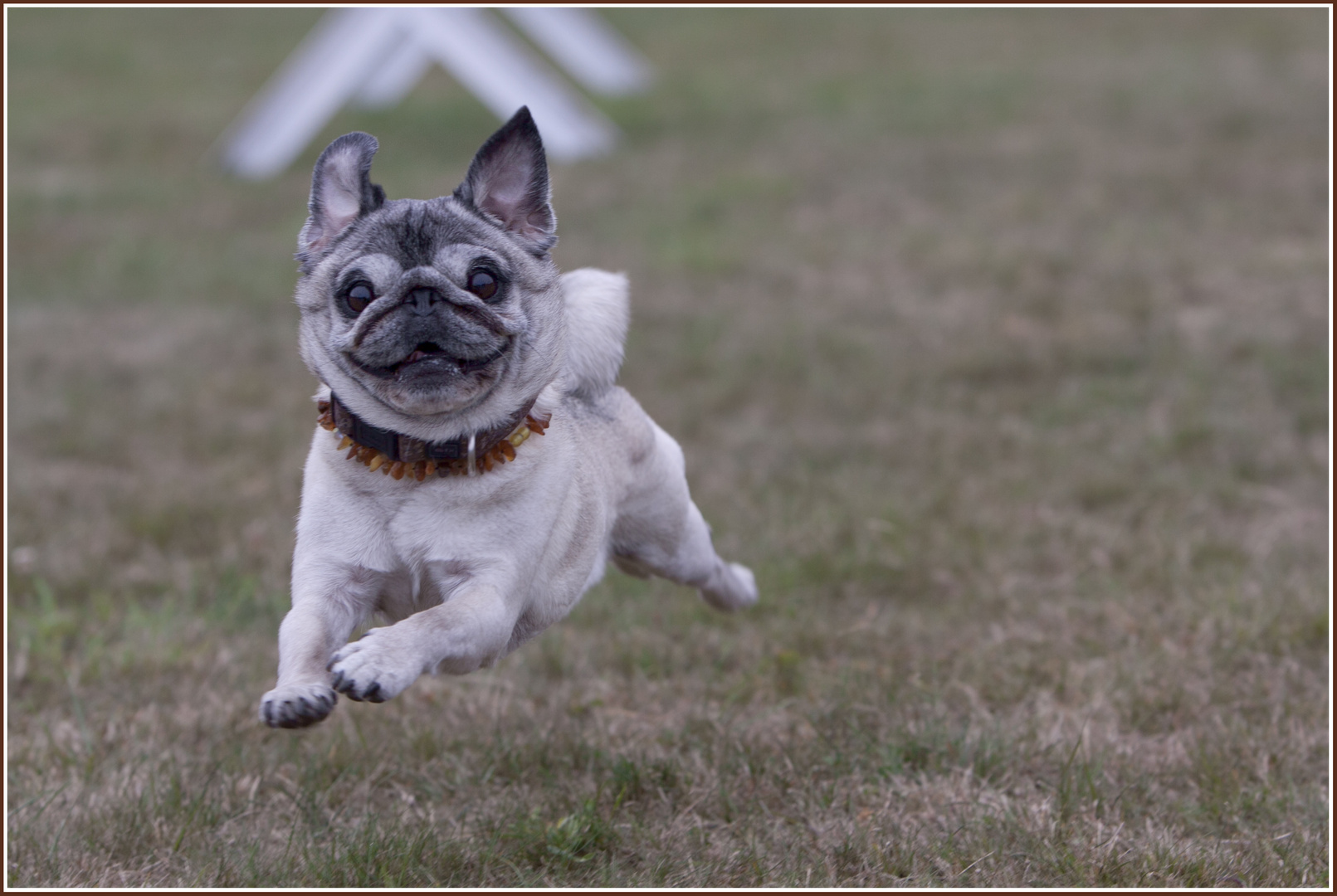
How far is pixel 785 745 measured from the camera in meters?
4.06

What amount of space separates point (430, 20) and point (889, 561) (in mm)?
8850

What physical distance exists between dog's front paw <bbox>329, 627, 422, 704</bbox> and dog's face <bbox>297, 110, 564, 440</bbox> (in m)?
0.53

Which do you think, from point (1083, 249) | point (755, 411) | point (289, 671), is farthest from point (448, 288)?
point (1083, 249)

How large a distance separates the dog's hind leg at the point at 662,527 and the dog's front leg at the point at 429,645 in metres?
0.73

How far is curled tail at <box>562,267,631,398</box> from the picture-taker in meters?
3.51

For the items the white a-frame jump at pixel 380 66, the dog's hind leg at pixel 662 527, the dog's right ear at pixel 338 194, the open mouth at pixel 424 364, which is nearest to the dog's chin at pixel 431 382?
the open mouth at pixel 424 364

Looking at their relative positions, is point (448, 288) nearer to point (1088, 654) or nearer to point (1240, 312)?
point (1088, 654)

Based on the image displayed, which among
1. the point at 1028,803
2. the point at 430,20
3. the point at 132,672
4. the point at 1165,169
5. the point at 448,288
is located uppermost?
the point at 430,20

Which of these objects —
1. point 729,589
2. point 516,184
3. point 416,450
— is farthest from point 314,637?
point 729,589

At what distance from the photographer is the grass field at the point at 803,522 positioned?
11.9 ft

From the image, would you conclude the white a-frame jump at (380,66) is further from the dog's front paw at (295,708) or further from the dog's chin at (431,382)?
the dog's front paw at (295,708)

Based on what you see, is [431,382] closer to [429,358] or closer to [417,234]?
[429,358]

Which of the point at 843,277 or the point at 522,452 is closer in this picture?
the point at 522,452

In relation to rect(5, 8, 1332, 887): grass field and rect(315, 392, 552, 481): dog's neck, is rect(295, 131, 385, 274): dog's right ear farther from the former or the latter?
rect(5, 8, 1332, 887): grass field
